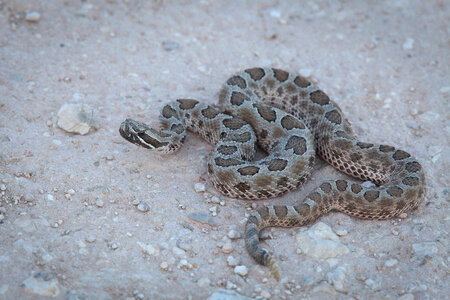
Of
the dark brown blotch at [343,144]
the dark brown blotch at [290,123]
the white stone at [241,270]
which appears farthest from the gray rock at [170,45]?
the white stone at [241,270]

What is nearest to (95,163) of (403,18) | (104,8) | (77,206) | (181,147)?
(77,206)

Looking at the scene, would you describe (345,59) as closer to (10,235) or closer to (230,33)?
(230,33)

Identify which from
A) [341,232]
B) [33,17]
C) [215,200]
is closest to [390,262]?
[341,232]

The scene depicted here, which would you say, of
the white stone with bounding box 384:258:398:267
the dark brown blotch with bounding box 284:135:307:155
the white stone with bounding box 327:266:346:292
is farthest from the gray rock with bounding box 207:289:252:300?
the dark brown blotch with bounding box 284:135:307:155

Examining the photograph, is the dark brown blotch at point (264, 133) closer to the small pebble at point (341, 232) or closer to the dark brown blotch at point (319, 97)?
the dark brown blotch at point (319, 97)

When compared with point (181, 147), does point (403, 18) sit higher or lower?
higher

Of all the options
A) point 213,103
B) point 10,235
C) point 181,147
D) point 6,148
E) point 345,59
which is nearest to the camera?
point 10,235
